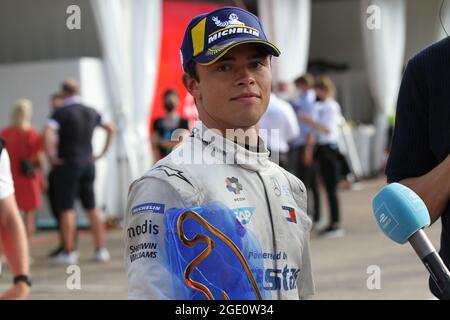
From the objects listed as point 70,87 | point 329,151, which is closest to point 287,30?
point 329,151

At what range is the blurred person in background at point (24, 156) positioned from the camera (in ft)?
32.7

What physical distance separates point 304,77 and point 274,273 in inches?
373

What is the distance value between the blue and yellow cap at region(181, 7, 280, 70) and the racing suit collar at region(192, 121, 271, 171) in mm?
188

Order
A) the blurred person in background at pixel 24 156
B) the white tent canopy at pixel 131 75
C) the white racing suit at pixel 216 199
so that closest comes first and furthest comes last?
the white racing suit at pixel 216 199, the blurred person in background at pixel 24 156, the white tent canopy at pixel 131 75

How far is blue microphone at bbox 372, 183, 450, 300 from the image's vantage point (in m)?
1.83

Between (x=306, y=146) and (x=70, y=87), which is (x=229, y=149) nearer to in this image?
(x=70, y=87)

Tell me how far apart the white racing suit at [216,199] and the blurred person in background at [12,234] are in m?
1.71

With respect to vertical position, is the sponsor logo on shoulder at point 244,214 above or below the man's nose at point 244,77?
below

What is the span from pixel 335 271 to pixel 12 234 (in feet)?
16.5

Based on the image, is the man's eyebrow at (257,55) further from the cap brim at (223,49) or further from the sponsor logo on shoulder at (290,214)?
the sponsor logo on shoulder at (290,214)

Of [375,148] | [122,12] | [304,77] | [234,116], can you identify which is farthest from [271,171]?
[375,148]

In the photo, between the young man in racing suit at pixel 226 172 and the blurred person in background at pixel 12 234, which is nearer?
the young man in racing suit at pixel 226 172

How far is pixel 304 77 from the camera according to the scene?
1162 cm

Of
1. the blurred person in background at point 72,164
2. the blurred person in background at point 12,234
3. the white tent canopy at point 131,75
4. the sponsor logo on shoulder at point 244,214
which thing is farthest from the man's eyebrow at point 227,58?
the white tent canopy at point 131,75
